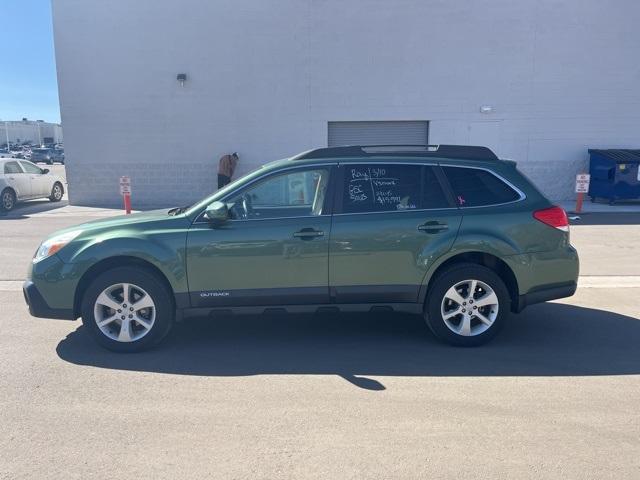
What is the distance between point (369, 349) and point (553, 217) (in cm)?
208

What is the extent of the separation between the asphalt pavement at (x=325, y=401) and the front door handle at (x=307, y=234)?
40.7 inches

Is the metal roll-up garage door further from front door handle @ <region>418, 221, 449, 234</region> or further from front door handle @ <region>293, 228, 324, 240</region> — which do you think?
front door handle @ <region>293, 228, 324, 240</region>

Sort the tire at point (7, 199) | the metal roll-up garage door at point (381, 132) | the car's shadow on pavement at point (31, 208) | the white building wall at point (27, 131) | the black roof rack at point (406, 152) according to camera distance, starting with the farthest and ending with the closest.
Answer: the white building wall at point (27, 131) < the metal roll-up garage door at point (381, 132) < the tire at point (7, 199) < the car's shadow on pavement at point (31, 208) < the black roof rack at point (406, 152)

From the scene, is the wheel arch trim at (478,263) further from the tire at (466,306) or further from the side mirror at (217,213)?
the side mirror at (217,213)

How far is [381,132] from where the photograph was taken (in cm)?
1636

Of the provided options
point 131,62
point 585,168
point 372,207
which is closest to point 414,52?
point 585,168

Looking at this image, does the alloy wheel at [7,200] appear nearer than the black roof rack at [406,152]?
No

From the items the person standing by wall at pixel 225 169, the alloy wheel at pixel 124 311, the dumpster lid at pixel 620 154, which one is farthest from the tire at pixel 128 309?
the dumpster lid at pixel 620 154

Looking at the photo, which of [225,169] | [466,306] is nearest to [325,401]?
[466,306]

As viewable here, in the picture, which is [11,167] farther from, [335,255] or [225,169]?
[335,255]

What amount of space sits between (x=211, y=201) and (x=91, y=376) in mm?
1765

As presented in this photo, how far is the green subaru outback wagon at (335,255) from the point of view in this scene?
4508mm

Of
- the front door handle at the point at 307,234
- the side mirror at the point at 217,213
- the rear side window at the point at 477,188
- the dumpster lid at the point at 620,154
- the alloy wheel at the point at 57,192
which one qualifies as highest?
the dumpster lid at the point at 620,154

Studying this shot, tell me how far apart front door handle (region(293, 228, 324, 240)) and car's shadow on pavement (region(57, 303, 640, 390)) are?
1035 mm
